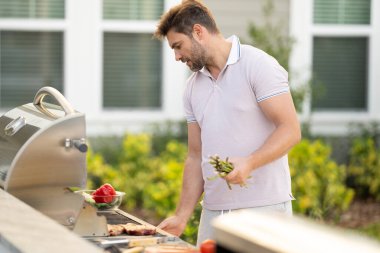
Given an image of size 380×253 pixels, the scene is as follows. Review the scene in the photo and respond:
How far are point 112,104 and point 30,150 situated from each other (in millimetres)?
6599

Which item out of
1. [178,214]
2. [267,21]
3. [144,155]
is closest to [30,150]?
[178,214]

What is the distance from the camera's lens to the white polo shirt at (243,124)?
4797 millimetres

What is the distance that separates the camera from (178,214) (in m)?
5.07

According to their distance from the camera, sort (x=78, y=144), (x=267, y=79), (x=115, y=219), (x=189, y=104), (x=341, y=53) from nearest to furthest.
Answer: (x=78, y=144) < (x=115, y=219) < (x=267, y=79) < (x=189, y=104) < (x=341, y=53)

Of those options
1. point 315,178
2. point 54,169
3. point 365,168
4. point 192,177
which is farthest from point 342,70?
point 54,169

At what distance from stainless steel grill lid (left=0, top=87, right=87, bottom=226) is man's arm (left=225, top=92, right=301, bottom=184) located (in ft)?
2.23

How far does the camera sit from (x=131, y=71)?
10938mm

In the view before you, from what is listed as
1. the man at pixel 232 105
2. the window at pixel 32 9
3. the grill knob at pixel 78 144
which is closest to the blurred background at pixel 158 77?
the window at pixel 32 9

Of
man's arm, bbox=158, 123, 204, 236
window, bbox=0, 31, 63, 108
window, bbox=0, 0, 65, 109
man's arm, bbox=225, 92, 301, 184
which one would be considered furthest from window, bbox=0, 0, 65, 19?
man's arm, bbox=225, 92, 301, 184

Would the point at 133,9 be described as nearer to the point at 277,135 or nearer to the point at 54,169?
the point at 277,135

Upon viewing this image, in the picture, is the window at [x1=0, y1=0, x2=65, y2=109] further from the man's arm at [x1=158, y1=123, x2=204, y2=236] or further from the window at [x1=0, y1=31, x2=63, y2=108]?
the man's arm at [x1=158, y1=123, x2=204, y2=236]

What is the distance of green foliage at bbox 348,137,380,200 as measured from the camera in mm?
10766

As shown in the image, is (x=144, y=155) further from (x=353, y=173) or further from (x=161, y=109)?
(x=353, y=173)

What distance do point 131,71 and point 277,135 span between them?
21.0 feet
